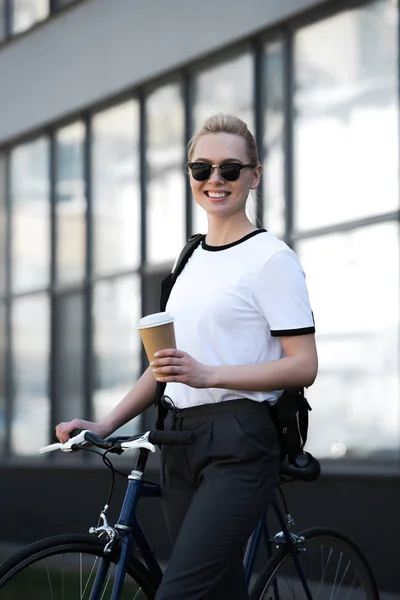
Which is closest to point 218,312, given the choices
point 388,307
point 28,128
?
point 388,307

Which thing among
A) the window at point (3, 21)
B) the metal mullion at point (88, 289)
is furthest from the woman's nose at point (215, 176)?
the window at point (3, 21)

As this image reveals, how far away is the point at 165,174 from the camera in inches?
421

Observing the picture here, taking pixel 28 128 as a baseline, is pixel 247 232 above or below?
below

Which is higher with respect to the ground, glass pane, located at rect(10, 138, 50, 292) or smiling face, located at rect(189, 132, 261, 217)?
glass pane, located at rect(10, 138, 50, 292)

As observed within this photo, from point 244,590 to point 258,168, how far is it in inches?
50.9

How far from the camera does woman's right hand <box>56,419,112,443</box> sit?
3781mm

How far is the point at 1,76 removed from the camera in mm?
12883

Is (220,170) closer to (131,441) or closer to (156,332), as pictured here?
(156,332)

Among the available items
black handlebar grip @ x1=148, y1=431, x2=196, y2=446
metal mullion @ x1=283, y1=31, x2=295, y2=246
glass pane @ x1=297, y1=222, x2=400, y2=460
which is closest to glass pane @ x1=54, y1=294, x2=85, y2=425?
metal mullion @ x1=283, y1=31, x2=295, y2=246

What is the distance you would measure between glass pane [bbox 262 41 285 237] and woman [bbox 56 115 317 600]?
5255mm

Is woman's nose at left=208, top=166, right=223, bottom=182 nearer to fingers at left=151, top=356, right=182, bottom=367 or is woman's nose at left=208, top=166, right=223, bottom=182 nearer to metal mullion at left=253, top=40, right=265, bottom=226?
fingers at left=151, top=356, right=182, bottom=367

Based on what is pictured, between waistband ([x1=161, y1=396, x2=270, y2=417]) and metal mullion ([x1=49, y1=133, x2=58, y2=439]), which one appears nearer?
waistband ([x1=161, y1=396, x2=270, y2=417])

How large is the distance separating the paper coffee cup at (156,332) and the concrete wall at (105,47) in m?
5.85

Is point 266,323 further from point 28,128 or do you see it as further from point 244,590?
point 28,128
